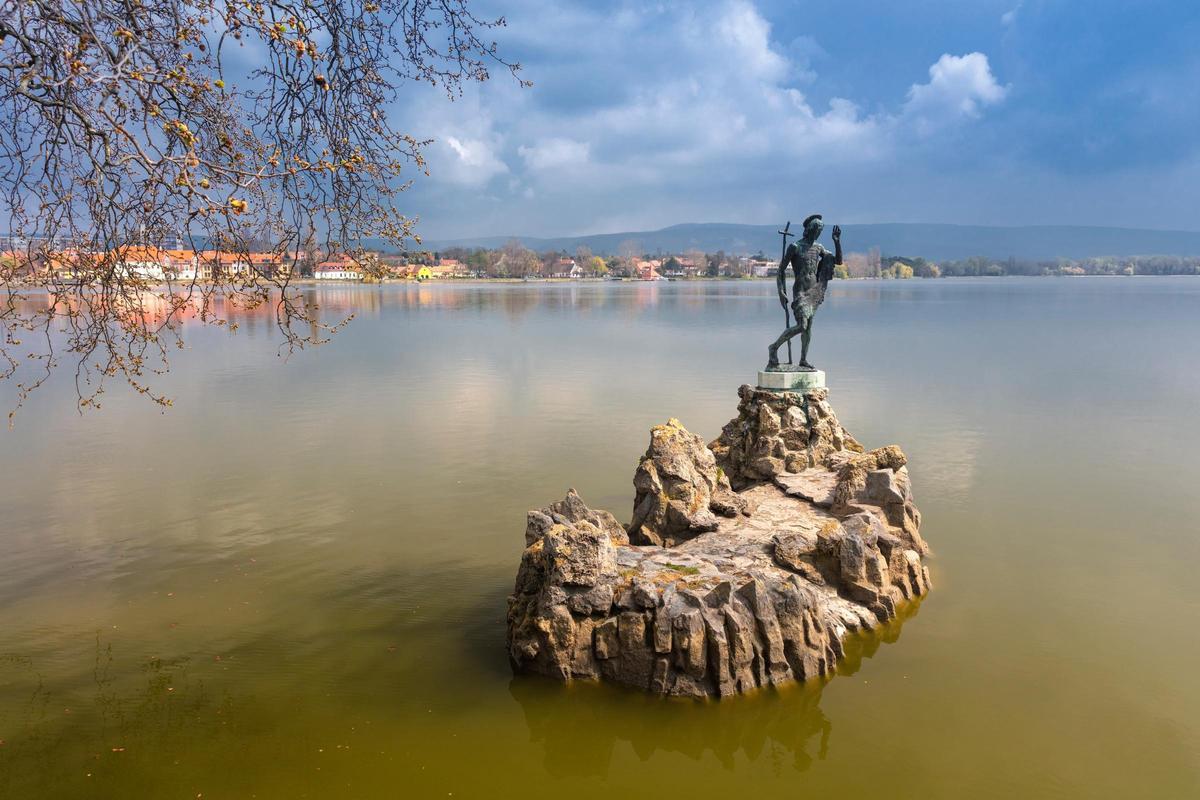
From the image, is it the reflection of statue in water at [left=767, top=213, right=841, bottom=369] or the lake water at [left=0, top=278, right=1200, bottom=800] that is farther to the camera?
the reflection of statue in water at [left=767, top=213, right=841, bottom=369]

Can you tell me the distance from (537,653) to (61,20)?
21.1 ft

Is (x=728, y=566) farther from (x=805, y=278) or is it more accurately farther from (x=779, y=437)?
(x=805, y=278)

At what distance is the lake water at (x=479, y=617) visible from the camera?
6.84 metres

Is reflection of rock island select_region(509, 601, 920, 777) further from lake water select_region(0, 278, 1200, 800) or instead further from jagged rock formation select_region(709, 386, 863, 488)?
jagged rock formation select_region(709, 386, 863, 488)

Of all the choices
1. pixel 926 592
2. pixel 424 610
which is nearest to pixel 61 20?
pixel 424 610

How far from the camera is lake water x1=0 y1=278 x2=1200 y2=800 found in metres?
6.84

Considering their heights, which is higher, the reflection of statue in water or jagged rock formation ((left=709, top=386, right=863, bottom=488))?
the reflection of statue in water

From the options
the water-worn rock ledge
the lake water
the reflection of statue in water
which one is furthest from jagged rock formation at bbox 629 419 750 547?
the reflection of statue in water

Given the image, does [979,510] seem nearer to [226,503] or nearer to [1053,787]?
[1053,787]

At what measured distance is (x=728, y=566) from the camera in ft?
29.3

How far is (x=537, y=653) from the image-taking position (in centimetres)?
815

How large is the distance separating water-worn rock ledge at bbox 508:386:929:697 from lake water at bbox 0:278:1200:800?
0.34 metres

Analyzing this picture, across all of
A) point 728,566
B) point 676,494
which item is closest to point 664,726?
point 728,566

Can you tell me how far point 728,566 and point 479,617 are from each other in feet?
10.2
